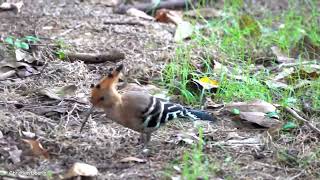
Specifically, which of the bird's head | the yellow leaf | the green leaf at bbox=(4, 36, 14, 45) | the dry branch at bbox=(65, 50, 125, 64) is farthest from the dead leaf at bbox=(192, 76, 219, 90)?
the green leaf at bbox=(4, 36, 14, 45)

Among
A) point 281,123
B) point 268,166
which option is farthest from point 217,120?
point 268,166

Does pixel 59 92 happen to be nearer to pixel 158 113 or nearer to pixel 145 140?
pixel 145 140

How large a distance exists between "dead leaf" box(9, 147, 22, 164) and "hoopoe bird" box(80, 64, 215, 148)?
56cm

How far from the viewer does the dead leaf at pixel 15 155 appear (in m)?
4.24

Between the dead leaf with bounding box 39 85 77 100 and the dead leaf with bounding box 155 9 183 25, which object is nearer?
the dead leaf with bounding box 39 85 77 100

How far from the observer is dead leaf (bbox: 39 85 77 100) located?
5.25m

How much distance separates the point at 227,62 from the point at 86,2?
6.81 feet

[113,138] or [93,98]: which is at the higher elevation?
[93,98]

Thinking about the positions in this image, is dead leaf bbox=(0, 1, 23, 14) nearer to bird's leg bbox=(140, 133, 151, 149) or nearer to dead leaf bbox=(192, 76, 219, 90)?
dead leaf bbox=(192, 76, 219, 90)

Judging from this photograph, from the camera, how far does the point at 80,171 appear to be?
13.2 feet

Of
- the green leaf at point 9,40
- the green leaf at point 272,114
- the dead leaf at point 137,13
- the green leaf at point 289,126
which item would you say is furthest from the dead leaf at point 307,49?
the green leaf at point 9,40

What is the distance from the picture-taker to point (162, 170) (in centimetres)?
426

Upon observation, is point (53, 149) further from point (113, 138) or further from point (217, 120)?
point (217, 120)

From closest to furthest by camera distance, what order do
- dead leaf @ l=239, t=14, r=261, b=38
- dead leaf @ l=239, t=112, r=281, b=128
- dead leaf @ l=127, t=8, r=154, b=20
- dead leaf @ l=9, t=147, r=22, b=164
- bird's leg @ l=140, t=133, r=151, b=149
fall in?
dead leaf @ l=9, t=147, r=22, b=164 < bird's leg @ l=140, t=133, r=151, b=149 < dead leaf @ l=239, t=112, r=281, b=128 < dead leaf @ l=239, t=14, r=261, b=38 < dead leaf @ l=127, t=8, r=154, b=20
